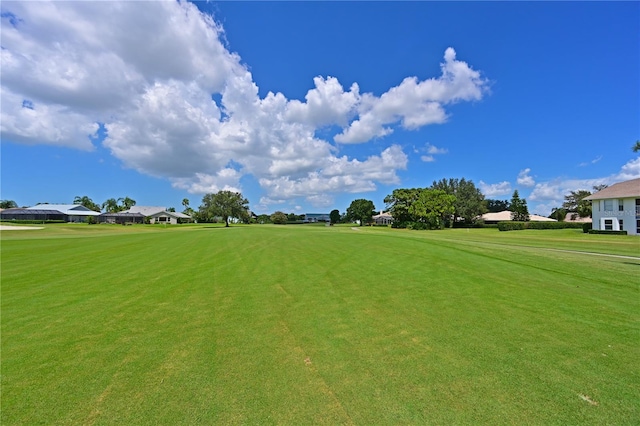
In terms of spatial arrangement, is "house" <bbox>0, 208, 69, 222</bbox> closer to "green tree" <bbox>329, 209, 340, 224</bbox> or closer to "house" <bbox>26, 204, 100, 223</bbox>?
"house" <bbox>26, 204, 100, 223</bbox>

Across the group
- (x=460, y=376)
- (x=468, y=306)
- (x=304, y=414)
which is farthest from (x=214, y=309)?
(x=468, y=306)

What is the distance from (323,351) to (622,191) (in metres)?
55.4

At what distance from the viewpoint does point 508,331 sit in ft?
18.5


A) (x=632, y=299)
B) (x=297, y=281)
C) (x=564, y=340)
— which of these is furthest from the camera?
(x=297, y=281)

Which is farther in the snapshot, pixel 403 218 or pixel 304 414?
pixel 403 218

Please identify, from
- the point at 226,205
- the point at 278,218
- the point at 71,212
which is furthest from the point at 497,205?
the point at 71,212

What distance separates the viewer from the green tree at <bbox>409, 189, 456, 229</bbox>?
63.9m

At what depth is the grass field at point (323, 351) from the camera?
351 cm

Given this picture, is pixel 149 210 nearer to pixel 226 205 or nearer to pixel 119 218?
pixel 119 218

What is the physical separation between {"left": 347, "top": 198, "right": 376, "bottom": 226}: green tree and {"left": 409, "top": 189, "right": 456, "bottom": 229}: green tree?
43.8 meters

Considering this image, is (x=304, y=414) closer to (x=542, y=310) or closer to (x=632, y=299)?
(x=542, y=310)

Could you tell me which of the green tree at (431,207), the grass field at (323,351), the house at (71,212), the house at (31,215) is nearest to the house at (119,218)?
the house at (71,212)

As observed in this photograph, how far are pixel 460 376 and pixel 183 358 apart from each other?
4.10 metres

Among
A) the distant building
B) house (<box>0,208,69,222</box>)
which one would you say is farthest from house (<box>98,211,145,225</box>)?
the distant building
